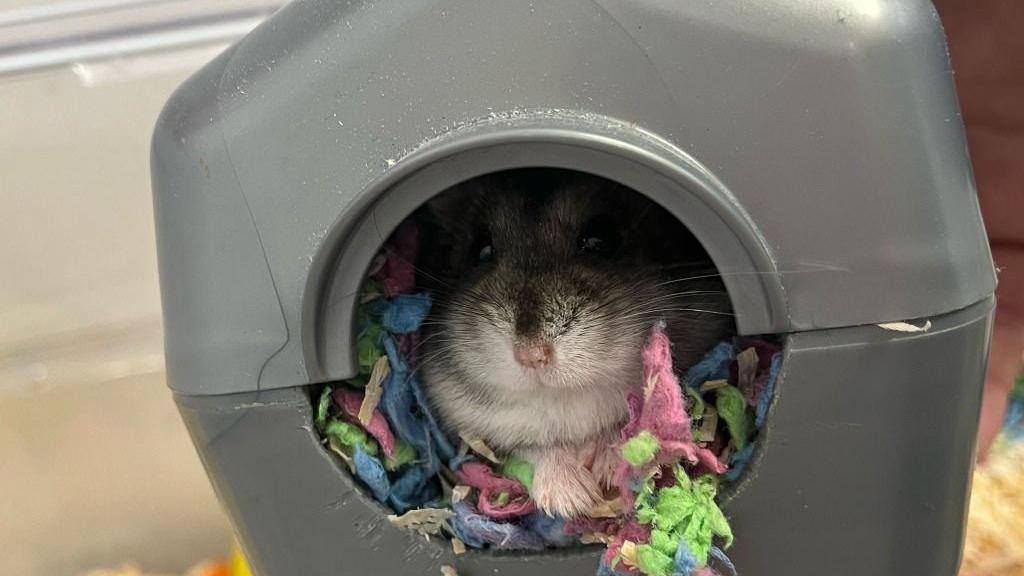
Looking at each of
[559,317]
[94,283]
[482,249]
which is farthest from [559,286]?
[94,283]

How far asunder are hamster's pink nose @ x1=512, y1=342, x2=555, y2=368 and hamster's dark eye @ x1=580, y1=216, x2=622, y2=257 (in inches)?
6.8

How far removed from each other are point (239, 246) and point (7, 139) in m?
1.05

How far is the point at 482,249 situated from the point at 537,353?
24cm

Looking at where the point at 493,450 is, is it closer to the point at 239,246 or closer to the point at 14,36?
the point at 239,246

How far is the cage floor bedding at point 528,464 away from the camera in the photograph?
84 centimetres

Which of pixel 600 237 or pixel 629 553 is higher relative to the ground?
pixel 600 237

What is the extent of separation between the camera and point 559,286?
0.96 meters

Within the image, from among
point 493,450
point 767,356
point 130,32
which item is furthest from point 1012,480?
point 130,32

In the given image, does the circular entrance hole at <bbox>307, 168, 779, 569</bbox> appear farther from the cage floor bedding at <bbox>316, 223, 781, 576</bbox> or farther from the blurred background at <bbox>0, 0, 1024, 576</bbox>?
the blurred background at <bbox>0, 0, 1024, 576</bbox>

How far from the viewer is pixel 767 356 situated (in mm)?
914

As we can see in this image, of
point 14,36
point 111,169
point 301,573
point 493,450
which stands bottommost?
point 301,573

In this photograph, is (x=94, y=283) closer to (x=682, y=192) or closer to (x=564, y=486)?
(x=564, y=486)

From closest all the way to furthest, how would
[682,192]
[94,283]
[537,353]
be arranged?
[682,192] < [537,353] < [94,283]

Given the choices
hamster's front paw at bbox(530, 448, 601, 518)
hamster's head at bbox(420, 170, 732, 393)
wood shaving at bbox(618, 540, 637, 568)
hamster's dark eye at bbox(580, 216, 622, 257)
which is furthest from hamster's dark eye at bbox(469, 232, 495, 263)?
wood shaving at bbox(618, 540, 637, 568)
